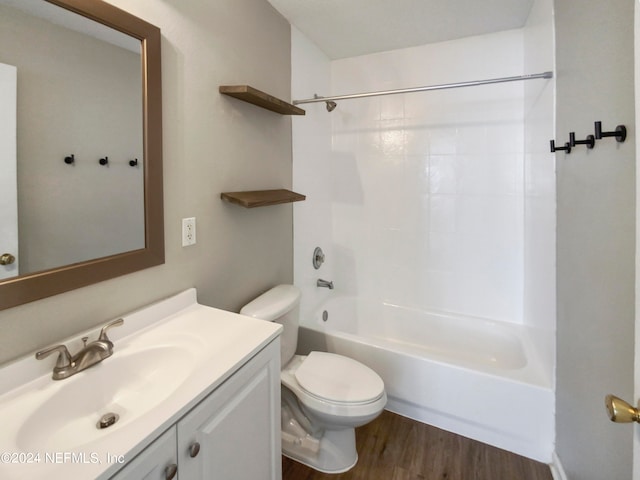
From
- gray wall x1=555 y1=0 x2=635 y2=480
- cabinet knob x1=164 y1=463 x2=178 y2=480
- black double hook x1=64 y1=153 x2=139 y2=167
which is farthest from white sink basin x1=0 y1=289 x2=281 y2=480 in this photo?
gray wall x1=555 y1=0 x2=635 y2=480

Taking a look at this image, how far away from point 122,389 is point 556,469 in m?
1.90

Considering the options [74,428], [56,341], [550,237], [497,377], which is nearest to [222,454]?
[74,428]

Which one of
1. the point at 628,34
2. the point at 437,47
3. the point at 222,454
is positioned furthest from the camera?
the point at 437,47

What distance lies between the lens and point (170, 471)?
74 cm

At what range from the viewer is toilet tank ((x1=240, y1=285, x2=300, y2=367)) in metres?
1.55

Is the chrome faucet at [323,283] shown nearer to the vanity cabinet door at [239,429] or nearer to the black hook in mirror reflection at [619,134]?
the vanity cabinet door at [239,429]

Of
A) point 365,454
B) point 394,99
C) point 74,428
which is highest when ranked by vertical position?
point 394,99

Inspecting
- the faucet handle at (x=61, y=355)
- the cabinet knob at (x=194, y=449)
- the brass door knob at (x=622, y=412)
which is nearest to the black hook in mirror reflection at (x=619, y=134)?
the brass door knob at (x=622, y=412)

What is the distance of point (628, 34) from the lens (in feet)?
2.64

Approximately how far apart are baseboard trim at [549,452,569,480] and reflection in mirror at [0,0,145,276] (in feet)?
6.70

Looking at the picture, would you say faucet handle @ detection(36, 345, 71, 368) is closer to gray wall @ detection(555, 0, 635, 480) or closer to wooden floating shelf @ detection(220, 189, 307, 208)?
wooden floating shelf @ detection(220, 189, 307, 208)

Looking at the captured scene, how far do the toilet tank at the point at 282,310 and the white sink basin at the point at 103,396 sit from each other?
1.68ft

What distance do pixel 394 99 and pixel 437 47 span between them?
44cm

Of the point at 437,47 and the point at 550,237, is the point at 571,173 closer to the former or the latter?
the point at 550,237
